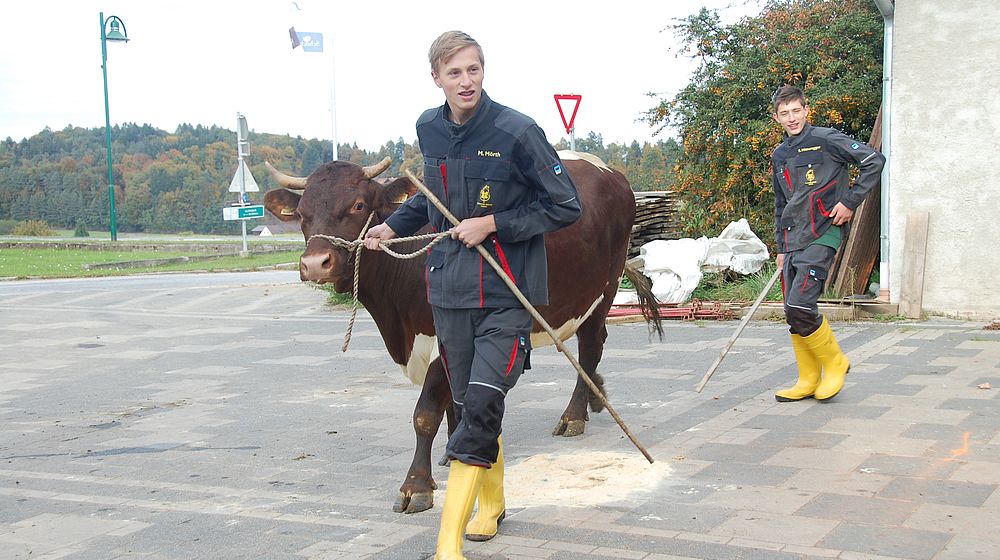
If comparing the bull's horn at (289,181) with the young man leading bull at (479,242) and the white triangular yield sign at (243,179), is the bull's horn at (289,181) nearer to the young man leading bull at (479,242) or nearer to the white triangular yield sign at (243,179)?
the young man leading bull at (479,242)

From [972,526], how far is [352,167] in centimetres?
331

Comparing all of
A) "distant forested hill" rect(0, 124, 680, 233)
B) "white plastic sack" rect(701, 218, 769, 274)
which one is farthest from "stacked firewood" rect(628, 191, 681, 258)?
"distant forested hill" rect(0, 124, 680, 233)

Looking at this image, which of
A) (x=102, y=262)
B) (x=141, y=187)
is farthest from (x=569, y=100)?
(x=141, y=187)

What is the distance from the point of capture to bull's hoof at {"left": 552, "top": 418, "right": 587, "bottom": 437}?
6.69 m

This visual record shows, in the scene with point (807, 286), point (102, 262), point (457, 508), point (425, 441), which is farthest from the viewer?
point (102, 262)

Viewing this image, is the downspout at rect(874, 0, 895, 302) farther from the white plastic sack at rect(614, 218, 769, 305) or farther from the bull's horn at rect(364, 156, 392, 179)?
the bull's horn at rect(364, 156, 392, 179)

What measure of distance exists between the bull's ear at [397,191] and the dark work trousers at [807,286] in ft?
9.99

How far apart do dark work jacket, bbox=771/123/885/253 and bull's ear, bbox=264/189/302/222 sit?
3.54 meters

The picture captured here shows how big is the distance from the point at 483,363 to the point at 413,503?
1120mm

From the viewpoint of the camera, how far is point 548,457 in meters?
6.13

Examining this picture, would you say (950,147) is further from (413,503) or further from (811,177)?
(413,503)

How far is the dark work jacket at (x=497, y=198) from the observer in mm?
4355

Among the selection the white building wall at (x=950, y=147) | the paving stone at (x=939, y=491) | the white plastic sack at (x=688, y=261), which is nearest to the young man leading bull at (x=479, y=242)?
the paving stone at (x=939, y=491)

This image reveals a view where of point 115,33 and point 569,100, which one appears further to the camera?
point 115,33
